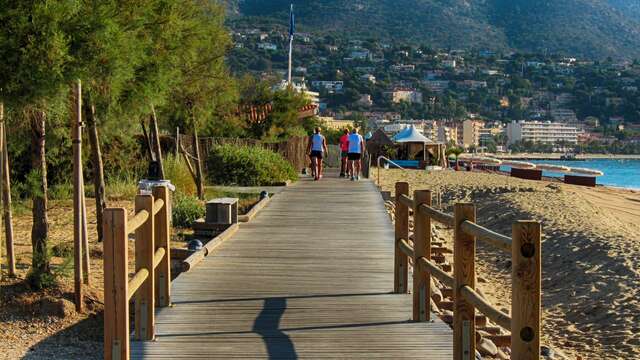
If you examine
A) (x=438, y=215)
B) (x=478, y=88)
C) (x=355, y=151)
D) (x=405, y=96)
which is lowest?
(x=438, y=215)

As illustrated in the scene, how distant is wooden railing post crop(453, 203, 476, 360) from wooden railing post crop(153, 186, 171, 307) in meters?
2.73

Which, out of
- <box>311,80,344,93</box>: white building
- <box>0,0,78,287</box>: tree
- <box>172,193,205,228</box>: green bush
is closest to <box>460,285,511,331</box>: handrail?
<box>0,0,78,287</box>: tree

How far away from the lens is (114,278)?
237 inches

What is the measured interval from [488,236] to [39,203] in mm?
5685

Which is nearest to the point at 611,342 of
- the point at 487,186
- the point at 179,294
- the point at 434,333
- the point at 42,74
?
the point at 434,333

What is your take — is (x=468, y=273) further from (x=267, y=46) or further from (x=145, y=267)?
(x=267, y=46)

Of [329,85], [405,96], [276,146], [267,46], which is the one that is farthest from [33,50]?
[405,96]

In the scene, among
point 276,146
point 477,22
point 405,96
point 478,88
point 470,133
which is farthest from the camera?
point 478,88

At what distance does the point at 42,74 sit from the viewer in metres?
8.12

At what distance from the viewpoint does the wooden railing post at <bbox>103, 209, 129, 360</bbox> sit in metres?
5.97

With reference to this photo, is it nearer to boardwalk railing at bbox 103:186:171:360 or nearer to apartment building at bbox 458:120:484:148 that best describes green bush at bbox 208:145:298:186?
boardwalk railing at bbox 103:186:171:360

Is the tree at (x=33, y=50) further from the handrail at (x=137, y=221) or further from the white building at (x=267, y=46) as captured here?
the white building at (x=267, y=46)

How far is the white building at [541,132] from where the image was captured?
16400cm

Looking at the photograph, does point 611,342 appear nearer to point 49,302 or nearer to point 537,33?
point 49,302
